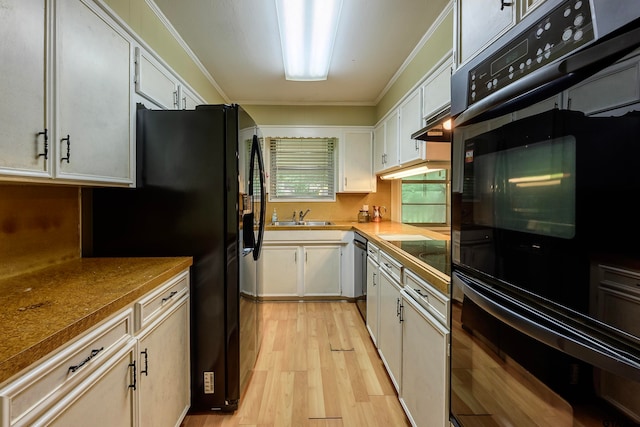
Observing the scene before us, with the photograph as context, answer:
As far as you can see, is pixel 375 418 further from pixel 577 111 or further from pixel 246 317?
pixel 577 111

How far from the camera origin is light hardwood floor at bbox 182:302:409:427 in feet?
5.76

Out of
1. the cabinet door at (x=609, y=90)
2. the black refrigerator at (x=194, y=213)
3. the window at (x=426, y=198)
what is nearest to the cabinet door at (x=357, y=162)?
the window at (x=426, y=198)

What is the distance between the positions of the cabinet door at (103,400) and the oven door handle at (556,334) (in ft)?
3.82

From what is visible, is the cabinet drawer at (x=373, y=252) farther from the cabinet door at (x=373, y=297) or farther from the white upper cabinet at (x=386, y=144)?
the white upper cabinet at (x=386, y=144)

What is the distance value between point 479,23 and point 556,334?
94cm

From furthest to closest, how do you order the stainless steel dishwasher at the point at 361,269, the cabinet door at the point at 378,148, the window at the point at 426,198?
→ the cabinet door at the point at 378,148
the window at the point at 426,198
the stainless steel dishwasher at the point at 361,269

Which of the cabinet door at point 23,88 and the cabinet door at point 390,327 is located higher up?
the cabinet door at point 23,88

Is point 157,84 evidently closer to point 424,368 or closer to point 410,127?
point 410,127

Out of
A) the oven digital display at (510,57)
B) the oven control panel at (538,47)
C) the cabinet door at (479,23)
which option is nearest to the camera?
the oven control panel at (538,47)

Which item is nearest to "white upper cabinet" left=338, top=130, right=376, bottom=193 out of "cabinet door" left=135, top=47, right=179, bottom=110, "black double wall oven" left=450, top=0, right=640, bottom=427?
"cabinet door" left=135, top=47, right=179, bottom=110

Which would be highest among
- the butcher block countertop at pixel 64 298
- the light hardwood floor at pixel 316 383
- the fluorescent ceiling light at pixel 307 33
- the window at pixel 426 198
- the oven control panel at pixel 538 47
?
the fluorescent ceiling light at pixel 307 33

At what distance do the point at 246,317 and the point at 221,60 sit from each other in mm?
2279

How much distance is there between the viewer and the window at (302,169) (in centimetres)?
417

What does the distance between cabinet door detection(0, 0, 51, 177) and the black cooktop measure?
5.19 feet
